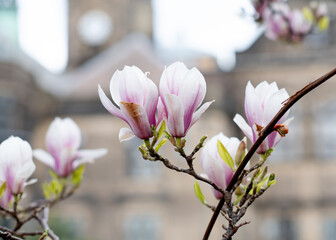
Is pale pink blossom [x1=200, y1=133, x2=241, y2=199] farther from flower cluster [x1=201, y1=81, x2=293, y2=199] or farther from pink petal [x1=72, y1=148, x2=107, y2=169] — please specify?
pink petal [x1=72, y1=148, x2=107, y2=169]

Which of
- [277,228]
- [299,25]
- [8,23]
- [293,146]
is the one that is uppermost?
[8,23]

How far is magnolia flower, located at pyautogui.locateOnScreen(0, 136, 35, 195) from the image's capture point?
0.71m

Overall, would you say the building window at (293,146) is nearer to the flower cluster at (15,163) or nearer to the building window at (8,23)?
the building window at (8,23)

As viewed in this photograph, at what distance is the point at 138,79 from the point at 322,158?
12090mm

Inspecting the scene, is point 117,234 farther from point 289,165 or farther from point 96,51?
point 96,51

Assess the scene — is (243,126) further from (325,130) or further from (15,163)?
(325,130)

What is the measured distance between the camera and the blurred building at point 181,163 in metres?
12.0

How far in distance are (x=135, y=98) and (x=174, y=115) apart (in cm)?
5

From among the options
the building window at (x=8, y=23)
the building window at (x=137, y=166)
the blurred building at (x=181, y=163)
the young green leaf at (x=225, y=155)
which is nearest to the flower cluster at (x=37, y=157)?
the young green leaf at (x=225, y=155)

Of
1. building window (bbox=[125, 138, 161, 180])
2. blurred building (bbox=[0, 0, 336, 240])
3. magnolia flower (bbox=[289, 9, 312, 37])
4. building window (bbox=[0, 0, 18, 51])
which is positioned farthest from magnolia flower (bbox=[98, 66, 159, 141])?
building window (bbox=[0, 0, 18, 51])

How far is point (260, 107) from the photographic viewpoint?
0.63 metres

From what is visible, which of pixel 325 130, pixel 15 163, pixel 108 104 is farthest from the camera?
pixel 325 130

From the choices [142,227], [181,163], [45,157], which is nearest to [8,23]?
[181,163]

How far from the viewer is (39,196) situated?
39.1ft
